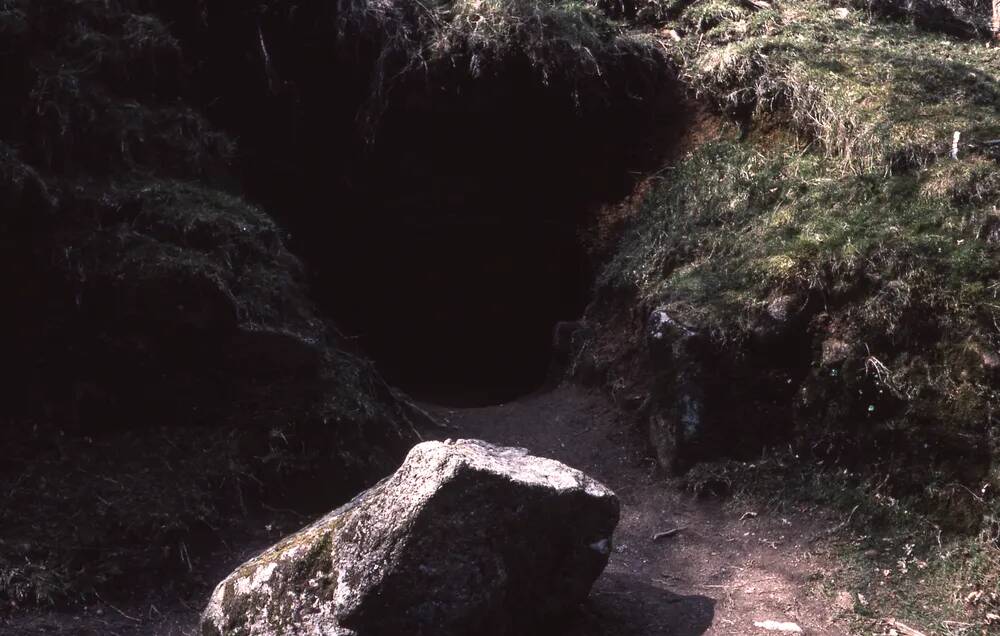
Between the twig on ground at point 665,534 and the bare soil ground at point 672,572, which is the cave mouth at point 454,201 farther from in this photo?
the twig on ground at point 665,534

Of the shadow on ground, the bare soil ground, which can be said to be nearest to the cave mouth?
the bare soil ground

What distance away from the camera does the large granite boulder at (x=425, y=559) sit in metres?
3.21

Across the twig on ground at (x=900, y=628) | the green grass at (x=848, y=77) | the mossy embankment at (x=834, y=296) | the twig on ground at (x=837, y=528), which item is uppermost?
the green grass at (x=848, y=77)

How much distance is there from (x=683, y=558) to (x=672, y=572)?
0.55 ft

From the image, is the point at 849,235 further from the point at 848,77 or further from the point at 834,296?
the point at 848,77

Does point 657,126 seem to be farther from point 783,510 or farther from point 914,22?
point 783,510

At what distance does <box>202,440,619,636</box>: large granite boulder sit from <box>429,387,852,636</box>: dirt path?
1.92 feet

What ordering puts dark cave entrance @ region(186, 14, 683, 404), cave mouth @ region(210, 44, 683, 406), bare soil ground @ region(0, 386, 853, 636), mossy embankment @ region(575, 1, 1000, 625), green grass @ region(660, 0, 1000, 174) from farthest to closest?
cave mouth @ region(210, 44, 683, 406) < dark cave entrance @ region(186, 14, 683, 404) < green grass @ region(660, 0, 1000, 174) < mossy embankment @ region(575, 1, 1000, 625) < bare soil ground @ region(0, 386, 853, 636)

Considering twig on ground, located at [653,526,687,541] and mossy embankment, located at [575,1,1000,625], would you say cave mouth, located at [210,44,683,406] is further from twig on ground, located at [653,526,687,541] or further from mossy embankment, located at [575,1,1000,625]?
twig on ground, located at [653,526,687,541]

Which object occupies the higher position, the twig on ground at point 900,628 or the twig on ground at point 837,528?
the twig on ground at point 837,528

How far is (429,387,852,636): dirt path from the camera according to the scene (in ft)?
13.0

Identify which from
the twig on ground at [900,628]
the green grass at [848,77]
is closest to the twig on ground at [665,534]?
the twig on ground at [900,628]

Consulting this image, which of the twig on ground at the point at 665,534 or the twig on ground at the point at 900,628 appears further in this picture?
the twig on ground at the point at 665,534

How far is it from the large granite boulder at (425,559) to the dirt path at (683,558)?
0.58m
